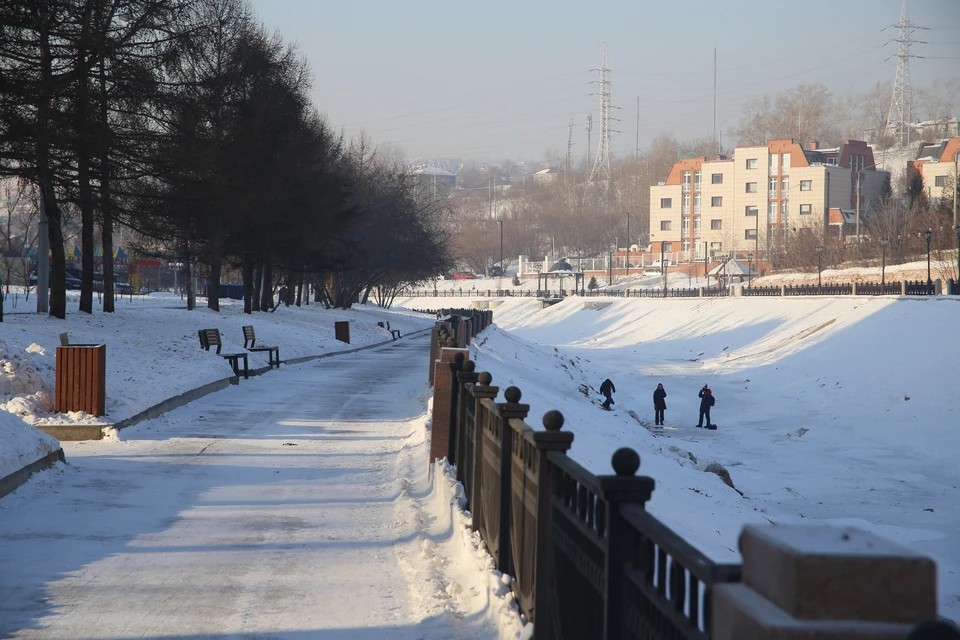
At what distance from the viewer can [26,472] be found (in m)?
9.77

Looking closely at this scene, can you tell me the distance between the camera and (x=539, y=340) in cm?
7212

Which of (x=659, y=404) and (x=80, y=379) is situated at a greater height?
(x=80, y=379)

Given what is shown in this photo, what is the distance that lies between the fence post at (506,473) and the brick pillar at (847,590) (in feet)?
14.2

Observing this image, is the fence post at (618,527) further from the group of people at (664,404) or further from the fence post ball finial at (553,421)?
the group of people at (664,404)

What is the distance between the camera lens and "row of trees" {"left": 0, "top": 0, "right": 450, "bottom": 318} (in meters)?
19.4

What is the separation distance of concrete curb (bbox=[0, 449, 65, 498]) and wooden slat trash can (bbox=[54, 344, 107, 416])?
8.16 feet

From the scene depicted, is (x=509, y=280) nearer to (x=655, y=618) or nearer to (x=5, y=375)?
(x=5, y=375)

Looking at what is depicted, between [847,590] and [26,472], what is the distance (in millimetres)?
9447

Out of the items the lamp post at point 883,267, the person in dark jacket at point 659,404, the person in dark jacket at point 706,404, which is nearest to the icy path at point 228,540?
the person in dark jacket at point 659,404

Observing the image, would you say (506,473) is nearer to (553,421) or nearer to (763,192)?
(553,421)

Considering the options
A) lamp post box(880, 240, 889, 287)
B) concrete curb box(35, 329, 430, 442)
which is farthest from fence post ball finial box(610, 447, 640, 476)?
lamp post box(880, 240, 889, 287)

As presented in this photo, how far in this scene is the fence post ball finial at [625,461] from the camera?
12.2 ft

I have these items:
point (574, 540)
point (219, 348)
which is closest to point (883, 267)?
point (219, 348)

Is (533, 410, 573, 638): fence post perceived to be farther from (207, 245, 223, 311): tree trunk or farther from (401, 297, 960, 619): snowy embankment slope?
(207, 245, 223, 311): tree trunk
